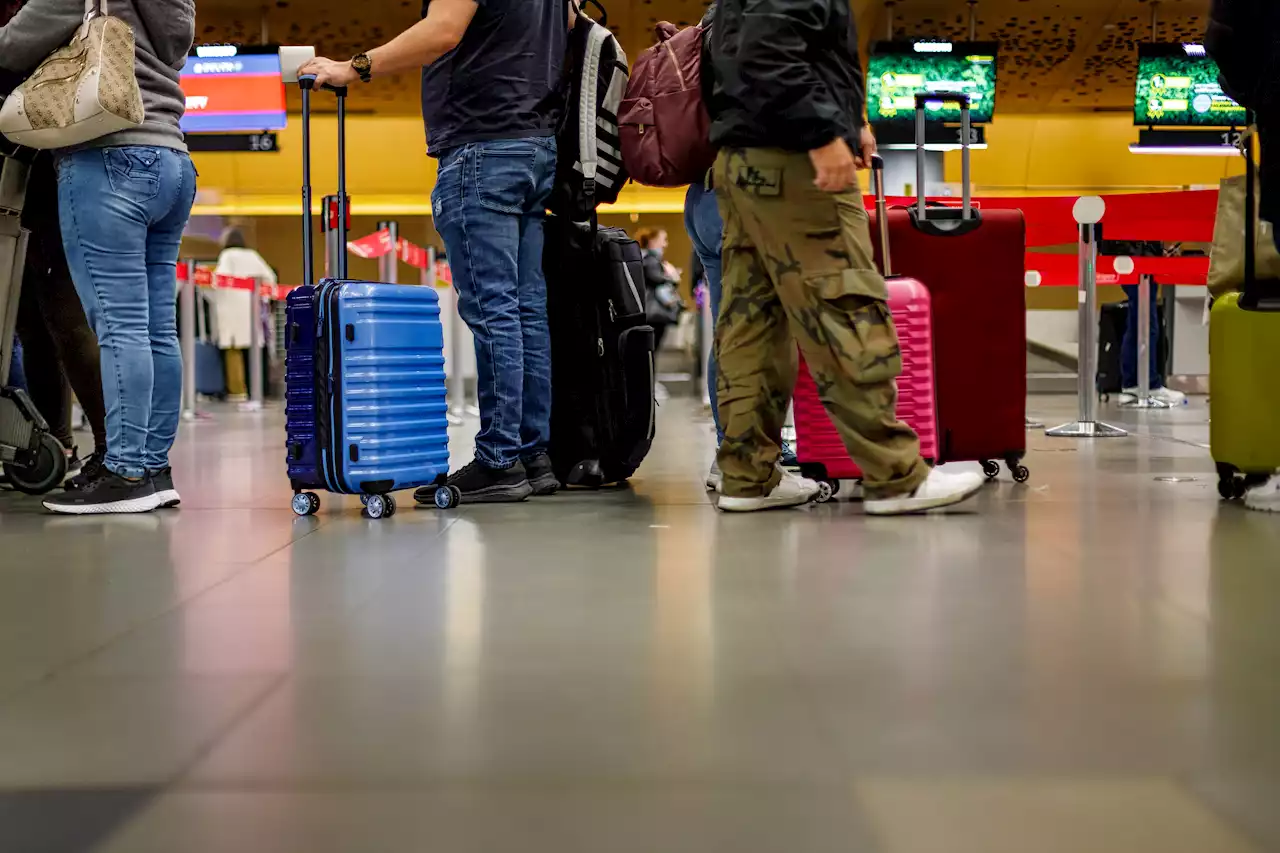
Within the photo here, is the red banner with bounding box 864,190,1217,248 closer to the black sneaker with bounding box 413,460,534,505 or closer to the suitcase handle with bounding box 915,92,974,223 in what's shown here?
the suitcase handle with bounding box 915,92,974,223

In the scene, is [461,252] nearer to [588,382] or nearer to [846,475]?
[588,382]

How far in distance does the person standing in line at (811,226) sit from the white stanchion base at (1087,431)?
3.12 meters

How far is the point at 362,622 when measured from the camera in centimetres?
197

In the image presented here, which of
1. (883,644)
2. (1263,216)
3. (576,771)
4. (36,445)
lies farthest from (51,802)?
(36,445)

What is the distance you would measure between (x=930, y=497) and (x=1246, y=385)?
936 millimetres

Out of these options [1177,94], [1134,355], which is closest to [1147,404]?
[1134,355]

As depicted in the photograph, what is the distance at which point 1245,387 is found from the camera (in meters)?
3.34

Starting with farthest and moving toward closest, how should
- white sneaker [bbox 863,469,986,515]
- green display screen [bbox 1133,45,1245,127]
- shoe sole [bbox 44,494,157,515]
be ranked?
green display screen [bbox 1133,45,1245,127]
shoe sole [bbox 44,494,157,515]
white sneaker [bbox 863,469,986,515]

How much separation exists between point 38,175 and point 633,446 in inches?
76.2

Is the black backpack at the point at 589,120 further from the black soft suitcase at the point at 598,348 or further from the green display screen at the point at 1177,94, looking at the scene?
the green display screen at the point at 1177,94

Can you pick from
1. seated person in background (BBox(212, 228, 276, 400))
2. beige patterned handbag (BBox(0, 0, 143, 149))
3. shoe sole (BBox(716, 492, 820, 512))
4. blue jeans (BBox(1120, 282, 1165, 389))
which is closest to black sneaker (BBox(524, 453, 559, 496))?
shoe sole (BBox(716, 492, 820, 512))

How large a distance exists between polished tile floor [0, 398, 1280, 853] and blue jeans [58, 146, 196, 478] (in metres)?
0.57

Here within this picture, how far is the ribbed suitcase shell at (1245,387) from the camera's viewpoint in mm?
3279

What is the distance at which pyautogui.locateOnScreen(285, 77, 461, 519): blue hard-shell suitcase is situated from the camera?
10.6ft
